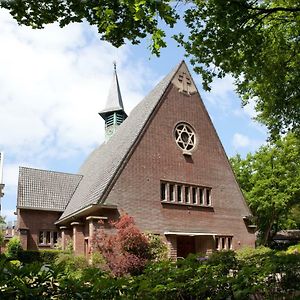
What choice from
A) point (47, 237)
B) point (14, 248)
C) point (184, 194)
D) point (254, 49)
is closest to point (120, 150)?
point (184, 194)

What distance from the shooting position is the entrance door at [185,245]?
2681cm

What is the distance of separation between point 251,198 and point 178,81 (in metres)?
19.2

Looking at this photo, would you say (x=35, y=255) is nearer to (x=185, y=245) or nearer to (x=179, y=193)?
(x=185, y=245)

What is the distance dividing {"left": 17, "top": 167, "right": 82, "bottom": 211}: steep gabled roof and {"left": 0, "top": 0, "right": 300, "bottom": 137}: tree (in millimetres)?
17804

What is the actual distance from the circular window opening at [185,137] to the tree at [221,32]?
700cm

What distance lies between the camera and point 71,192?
33.9 metres

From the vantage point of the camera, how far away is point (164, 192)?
25375mm

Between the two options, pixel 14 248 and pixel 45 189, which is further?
pixel 45 189

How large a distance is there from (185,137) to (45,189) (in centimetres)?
1267

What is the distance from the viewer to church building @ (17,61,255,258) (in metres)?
23.7

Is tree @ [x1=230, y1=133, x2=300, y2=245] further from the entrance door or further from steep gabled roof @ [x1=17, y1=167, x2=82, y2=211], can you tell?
steep gabled roof @ [x1=17, y1=167, x2=82, y2=211]

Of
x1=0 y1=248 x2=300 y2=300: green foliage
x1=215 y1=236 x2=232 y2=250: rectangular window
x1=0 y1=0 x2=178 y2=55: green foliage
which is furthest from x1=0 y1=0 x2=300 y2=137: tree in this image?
x1=215 y1=236 x2=232 y2=250: rectangular window

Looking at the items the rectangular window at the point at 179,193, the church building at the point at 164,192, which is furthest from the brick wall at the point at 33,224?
the rectangular window at the point at 179,193

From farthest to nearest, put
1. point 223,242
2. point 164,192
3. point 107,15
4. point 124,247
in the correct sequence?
point 223,242
point 164,192
point 124,247
point 107,15
